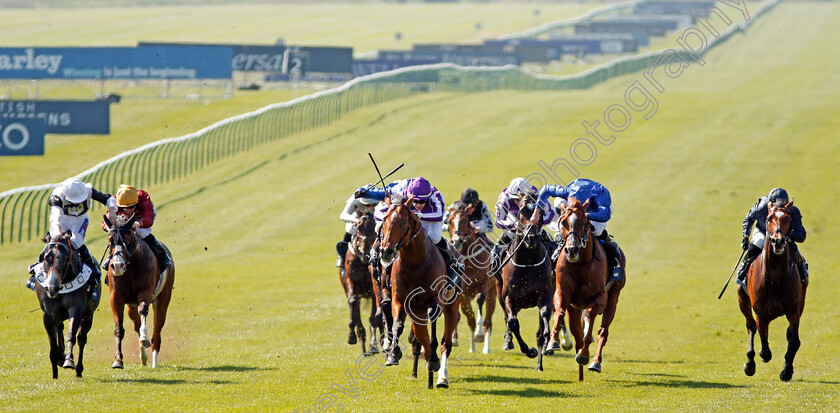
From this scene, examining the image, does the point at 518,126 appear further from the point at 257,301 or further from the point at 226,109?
the point at 257,301

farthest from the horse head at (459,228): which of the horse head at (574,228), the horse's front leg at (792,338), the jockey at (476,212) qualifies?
the horse's front leg at (792,338)

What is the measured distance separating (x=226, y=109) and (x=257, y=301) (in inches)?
1076

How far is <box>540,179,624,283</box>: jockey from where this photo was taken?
44.3 ft

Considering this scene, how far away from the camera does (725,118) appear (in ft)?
155

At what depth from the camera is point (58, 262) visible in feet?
40.8

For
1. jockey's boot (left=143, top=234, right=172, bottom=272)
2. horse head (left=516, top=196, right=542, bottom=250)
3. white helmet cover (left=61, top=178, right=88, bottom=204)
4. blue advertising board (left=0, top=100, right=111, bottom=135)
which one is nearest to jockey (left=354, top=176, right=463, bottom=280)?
horse head (left=516, top=196, right=542, bottom=250)

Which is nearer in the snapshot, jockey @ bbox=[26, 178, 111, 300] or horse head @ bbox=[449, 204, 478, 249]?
jockey @ bbox=[26, 178, 111, 300]

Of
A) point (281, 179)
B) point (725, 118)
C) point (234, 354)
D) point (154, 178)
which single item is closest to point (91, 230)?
point (154, 178)

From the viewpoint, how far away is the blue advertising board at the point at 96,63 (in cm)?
5138

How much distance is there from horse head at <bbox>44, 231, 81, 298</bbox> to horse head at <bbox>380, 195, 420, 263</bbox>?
13.3ft

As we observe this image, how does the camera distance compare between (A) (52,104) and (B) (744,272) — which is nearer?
(B) (744,272)

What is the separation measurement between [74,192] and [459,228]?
546 centimetres

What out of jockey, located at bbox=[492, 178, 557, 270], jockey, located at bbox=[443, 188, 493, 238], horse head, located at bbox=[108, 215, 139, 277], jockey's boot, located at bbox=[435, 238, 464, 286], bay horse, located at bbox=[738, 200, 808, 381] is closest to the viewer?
bay horse, located at bbox=[738, 200, 808, 381]

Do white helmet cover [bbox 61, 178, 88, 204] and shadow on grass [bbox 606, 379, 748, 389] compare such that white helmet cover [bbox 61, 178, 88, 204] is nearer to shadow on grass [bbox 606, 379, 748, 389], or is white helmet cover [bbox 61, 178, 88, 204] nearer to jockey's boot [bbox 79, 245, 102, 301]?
jockey's boot [bbox 79, 245, 102, 301]
